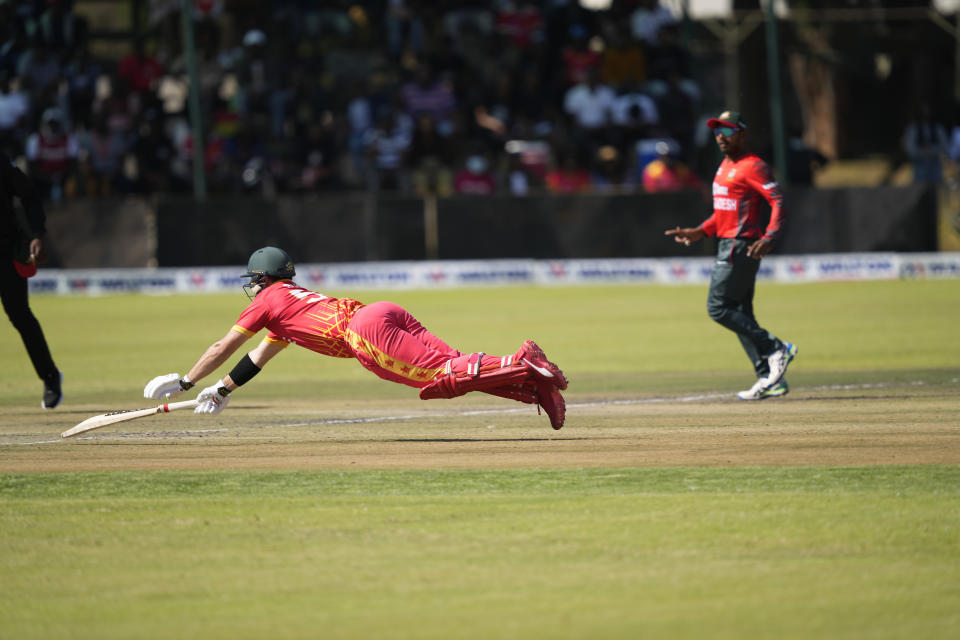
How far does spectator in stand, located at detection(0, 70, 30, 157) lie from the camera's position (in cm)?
2977

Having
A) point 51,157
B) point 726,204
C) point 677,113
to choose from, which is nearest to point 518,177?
→ point 677,113

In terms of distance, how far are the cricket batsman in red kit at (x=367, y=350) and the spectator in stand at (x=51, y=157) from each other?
19.8 meters

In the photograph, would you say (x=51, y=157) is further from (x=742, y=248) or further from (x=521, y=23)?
(x=742, y=248)

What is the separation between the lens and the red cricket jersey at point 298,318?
10078 millimetres

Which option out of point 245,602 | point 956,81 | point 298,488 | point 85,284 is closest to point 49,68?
point 85,284

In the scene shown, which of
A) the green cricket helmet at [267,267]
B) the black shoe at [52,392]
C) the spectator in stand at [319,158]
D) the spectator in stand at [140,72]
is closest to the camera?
the green cricket helmet at [267,267]

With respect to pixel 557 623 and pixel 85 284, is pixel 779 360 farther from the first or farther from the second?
pixel 85 284

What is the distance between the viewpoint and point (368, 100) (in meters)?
30.3

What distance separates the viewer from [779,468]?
8719 mm

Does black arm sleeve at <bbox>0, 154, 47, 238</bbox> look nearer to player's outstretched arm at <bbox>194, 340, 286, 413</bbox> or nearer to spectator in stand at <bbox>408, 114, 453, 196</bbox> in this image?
player's outstretched arm at <bbox>194, 340, 286, 413</bbox>

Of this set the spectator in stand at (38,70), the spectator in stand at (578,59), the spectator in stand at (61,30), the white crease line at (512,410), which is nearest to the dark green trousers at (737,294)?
the white crease line at (512,410)

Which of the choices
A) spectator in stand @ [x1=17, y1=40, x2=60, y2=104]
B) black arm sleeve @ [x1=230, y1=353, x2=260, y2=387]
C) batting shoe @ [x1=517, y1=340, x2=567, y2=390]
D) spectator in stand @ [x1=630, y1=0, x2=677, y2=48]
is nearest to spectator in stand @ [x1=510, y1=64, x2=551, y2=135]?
spectator in stand @ [x1=630, y1=0, x2=677, y2=48]

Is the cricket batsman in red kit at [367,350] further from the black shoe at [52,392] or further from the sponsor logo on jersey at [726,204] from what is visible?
the sponsor logo on jersey at [726,204]

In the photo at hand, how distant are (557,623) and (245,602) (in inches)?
53.8
